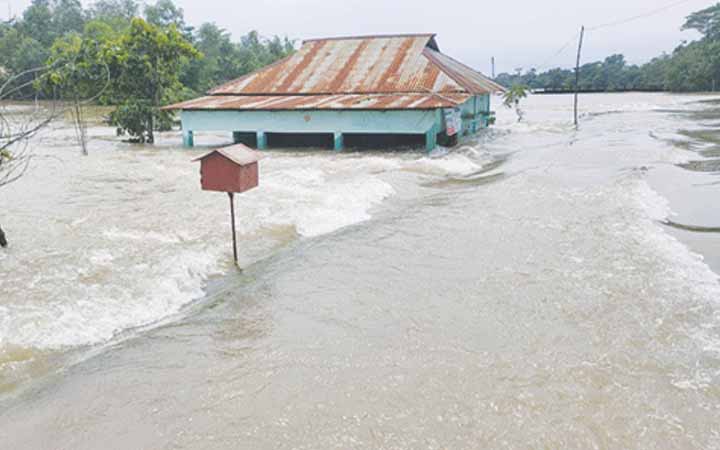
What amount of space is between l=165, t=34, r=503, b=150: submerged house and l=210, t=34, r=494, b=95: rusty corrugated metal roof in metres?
0.04

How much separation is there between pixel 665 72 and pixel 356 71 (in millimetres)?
59796

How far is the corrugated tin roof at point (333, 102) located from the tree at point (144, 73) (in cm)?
178

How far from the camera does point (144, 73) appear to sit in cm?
2289

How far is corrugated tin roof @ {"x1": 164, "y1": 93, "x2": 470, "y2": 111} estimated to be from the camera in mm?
19266

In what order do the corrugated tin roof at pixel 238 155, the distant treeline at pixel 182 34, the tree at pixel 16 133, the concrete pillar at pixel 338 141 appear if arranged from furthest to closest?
the distant treeline at pixel 182 34 → the concrete pillar at pixel 338 141 → the corrugated tin roof at pixel 238 155 → the tree at pixel 16 133

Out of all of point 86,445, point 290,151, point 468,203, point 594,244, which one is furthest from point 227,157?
point 290,151

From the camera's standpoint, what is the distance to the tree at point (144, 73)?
22.1m

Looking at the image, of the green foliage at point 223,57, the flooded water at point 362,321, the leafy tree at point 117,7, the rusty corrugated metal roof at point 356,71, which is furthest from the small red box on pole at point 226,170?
the leafy tree at point 117,7

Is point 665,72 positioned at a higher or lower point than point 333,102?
higher

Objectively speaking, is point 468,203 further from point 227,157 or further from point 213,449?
point 213,449

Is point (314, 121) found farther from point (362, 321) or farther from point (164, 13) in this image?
point (164, 13)

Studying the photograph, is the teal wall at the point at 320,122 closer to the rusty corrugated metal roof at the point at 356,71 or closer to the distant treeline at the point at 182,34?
the rusty corrugated metal roof at the point at 356,71

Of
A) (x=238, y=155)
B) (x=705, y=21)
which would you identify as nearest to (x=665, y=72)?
(x=705, y=21)

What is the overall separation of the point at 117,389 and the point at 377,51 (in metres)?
22.9
